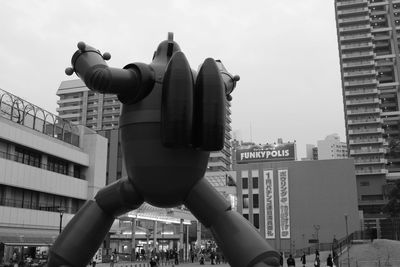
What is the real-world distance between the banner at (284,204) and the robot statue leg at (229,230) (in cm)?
5072

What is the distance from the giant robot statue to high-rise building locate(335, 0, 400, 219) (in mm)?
73251

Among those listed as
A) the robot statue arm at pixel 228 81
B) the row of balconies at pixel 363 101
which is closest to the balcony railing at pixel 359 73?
the row of balconies at pixel 363 101

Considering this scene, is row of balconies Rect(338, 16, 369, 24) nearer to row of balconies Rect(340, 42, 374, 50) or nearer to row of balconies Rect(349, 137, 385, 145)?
row of balconies Rect(340, 42, 374, 50)

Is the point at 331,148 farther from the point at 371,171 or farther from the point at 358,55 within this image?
the point at 371,171

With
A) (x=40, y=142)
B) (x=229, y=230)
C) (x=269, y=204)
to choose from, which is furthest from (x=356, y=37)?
(x=229, y=230)

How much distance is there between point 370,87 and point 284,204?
3447 centimetres

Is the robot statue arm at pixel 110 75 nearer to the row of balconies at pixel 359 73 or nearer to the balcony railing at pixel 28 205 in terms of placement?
the balcony railing at pixel 28 205

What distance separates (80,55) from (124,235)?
186ft

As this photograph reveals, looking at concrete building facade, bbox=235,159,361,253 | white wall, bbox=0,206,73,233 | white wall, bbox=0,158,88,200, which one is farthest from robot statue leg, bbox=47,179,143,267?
concrete building facade, bbox=235,159,361,253

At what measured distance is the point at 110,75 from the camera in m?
5.90

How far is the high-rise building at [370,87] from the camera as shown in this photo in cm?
7700

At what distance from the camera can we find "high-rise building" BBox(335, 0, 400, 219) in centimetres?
7700

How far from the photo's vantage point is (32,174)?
3092 cm

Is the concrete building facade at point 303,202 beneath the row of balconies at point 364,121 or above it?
beneath
